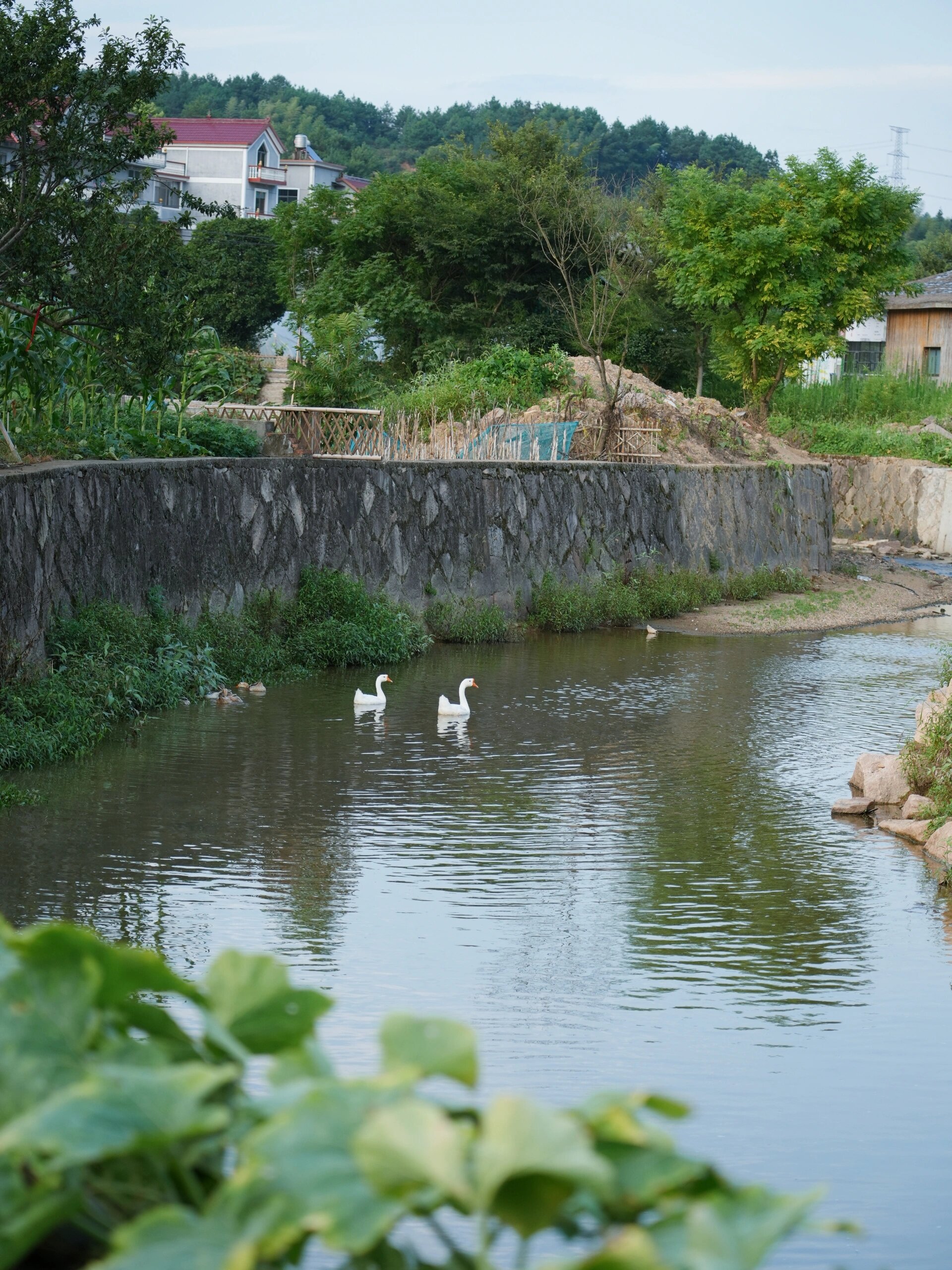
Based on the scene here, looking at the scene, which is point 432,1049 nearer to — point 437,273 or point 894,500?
point 894,500

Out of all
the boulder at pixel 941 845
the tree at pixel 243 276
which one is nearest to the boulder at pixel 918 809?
the boulder at pixel 941 845

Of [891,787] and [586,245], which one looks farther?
[586,245]

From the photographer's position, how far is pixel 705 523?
68.8 ft

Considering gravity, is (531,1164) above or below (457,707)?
above

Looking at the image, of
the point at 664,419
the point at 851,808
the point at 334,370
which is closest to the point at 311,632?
the point at 851,808

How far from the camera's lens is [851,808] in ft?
30.9

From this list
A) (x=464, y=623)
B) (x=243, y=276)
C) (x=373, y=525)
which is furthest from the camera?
(x=243, y=276)

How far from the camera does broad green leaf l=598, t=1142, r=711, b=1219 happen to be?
971 mm

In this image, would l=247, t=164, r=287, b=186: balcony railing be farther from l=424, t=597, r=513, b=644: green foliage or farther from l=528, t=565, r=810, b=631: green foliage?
l=424, t=597, r=513, b=644: green foliage

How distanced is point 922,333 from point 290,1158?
129 feet

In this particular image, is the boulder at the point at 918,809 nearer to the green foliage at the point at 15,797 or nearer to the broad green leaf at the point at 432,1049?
the green foliage at the point at 15,797

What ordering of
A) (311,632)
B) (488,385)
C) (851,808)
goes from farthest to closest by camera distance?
1. (488,385)
2. (311,632)
3. (851,808)

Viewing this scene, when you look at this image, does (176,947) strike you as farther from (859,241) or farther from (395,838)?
(859,241)

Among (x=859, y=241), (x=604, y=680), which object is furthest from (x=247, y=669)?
(x=859, y=241)
